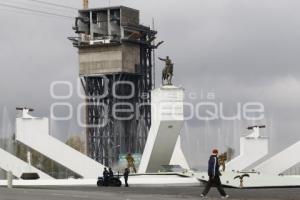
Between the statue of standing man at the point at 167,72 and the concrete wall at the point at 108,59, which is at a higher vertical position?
the concrete wall at the point at 108,59

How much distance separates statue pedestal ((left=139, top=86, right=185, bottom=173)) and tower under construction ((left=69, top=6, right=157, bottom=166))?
2699 inches

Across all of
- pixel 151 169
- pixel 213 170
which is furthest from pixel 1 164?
pixel 213 170

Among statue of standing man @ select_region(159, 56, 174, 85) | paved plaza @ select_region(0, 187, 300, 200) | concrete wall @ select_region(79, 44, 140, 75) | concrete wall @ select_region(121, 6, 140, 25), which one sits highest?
concrete wall @ select_region(121, 6, 140, 25)

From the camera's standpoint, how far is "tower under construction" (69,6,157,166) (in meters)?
116

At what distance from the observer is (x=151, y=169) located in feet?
153

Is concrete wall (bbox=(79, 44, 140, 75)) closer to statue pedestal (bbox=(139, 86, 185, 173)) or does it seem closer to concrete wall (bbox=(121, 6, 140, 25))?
concrete wall (bbox=(121, 6, 140, 25))

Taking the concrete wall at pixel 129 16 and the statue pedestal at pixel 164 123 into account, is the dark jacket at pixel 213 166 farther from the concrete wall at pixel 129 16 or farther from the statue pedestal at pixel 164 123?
the concrete wall at pixel 129 16

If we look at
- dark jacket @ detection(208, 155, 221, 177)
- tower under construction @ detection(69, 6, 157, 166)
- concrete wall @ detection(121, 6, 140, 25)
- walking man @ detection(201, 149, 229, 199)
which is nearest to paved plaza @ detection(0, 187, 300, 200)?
walking man @ detection(201, 149, 229, 199)

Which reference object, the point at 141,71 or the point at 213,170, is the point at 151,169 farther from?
the point at 141,71

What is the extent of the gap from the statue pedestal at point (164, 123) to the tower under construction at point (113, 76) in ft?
225

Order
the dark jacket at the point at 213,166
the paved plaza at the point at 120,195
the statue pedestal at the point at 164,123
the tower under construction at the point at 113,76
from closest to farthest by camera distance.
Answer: the paved plaza at the point at 120,195 → the dark jacket at the point at 213,166 → the statue pedestal at the point at 164,123 → the tower under construction at the point at 113,76

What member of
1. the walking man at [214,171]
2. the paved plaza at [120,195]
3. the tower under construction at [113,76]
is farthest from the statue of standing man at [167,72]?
the tower under construction at [113,76]

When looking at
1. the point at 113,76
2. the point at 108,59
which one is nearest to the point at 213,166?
the point at 113,76

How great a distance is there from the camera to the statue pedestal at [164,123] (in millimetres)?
44656
